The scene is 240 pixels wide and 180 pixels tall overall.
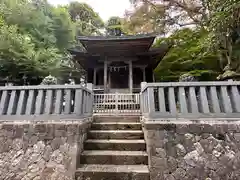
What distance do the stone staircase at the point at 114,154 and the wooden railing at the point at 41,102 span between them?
74 cm

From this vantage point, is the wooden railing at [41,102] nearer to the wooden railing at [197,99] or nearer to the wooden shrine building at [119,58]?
the wooden railing at [197,99]

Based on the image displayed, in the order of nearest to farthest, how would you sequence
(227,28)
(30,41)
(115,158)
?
(115,158) < (227,28) < (30,41)

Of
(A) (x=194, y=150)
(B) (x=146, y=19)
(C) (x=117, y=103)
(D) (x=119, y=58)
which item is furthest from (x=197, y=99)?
(B) (x=146, y=19)

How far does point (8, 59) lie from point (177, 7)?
1019cm

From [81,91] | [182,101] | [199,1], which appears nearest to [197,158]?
[182,101]

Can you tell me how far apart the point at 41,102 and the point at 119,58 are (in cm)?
640

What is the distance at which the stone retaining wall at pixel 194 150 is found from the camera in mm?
2449

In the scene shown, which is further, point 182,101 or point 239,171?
point 182,101

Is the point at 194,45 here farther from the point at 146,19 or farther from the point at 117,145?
the point at 117,145

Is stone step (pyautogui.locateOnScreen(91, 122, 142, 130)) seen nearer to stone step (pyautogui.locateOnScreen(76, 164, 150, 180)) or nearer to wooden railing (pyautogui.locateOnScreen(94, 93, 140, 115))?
stone step (pyautogui.locateOnScreen(76, 164, 150, 180))

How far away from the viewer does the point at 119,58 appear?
8.82m

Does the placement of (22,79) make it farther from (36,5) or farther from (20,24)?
(36,5)

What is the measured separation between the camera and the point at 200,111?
9.23ft

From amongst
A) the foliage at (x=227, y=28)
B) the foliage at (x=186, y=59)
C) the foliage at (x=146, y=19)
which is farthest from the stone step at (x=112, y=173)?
the foliage at (x=146, y=19)
